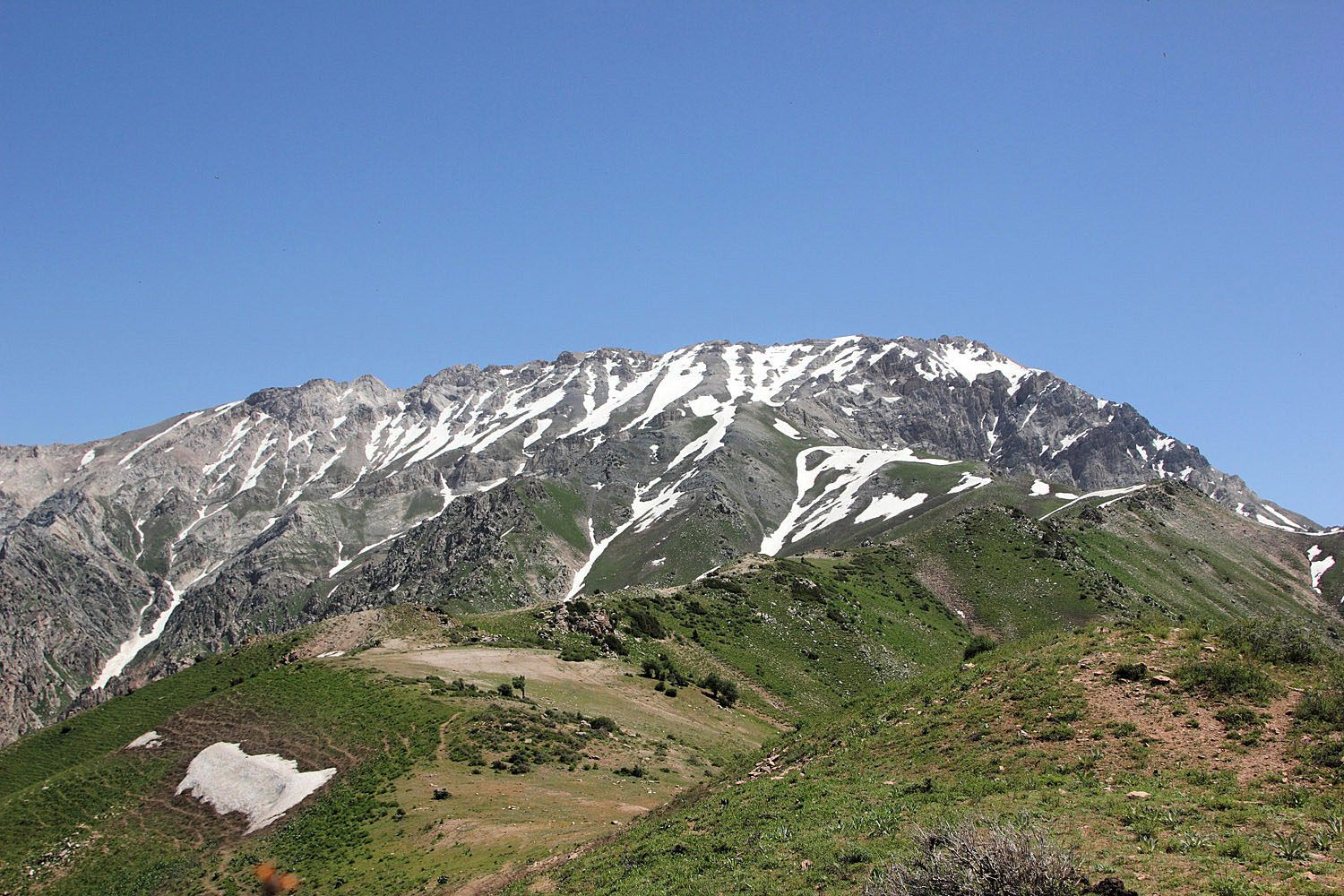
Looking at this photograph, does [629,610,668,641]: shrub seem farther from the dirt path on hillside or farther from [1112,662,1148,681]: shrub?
[1112,662,1148,681]: shrub

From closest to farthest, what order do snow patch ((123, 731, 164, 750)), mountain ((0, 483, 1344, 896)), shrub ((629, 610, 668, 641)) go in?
mountain ((0, 483, 1344, 896)) → snow patch ((123, 731, 164, 750)) → shrub ((629, 610, 668, 641))

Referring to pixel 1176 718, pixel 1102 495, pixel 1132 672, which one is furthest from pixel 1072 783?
pixel 1102 495

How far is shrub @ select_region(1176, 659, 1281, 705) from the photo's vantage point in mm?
19312

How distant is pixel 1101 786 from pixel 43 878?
1671 inches

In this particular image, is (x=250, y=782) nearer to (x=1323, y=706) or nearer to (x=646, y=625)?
(x=646, y=625)

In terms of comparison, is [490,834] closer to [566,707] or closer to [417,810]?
[417,810]

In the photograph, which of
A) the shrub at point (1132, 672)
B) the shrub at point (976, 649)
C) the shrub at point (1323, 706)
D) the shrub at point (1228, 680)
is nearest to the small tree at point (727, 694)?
the shrub at point (976, 649)

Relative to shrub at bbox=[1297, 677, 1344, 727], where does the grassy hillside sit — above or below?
below

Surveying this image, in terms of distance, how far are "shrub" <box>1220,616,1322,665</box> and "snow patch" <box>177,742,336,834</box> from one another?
3602cm

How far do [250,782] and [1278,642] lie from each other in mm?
41634

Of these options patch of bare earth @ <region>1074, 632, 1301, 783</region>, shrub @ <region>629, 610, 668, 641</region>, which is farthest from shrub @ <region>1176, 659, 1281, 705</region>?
shrub @ <region>629, 610, 668, 641</region>

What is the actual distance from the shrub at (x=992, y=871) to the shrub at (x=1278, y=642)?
12.2 meters

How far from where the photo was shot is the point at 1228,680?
787 inches

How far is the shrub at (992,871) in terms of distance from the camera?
11.4 m
